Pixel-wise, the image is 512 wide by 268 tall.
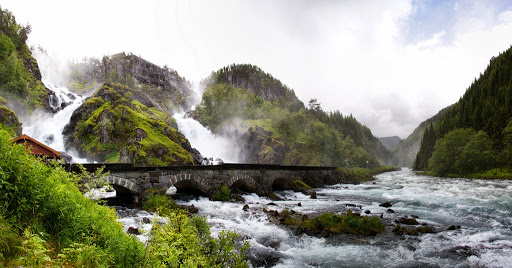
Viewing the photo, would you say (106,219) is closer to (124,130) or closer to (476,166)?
(124,130)

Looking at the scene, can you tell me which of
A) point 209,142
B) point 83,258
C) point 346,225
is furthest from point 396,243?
point 209,142

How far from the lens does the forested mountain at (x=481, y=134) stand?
69312 mm

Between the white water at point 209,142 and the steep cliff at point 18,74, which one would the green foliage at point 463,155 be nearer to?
the white water at point 209,142

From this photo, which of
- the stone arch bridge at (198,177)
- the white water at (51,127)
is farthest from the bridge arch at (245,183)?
the white water at (51,127)

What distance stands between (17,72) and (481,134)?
429ft

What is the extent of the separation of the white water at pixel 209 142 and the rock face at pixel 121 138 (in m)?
21.5

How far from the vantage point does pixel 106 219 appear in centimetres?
773

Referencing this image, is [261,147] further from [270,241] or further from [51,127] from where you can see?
[270,241]

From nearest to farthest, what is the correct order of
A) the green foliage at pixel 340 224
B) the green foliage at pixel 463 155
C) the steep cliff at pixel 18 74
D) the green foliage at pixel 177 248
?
1. the green foliage at pixel 177 248
2. the green foliage at pixel 340 224
3. the green foliage at pixel 463 155
4. the steep cliff at pixel 18 74

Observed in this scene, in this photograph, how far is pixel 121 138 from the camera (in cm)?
5834

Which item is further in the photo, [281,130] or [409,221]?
[281,130]

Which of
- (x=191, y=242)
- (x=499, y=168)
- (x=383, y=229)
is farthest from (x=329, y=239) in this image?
(x=499, y=168)

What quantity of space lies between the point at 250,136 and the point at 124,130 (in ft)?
145

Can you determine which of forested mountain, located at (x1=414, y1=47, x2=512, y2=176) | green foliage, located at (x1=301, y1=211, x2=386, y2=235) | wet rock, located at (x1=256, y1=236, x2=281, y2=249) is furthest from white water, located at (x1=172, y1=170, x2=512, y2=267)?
forested mountain, located at (x1=414, y1=47, x2=512, y2=176)
